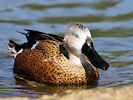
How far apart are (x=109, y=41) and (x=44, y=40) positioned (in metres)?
3.37

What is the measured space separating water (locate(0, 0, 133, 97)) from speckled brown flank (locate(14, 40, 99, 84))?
0.17 metres

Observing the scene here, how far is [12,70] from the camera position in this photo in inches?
373

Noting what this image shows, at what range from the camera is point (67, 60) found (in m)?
8.01

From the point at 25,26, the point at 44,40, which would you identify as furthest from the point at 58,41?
the point at 25,26

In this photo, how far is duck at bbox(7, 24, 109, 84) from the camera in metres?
7.77

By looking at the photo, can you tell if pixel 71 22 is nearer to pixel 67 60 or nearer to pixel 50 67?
pixel 67 60

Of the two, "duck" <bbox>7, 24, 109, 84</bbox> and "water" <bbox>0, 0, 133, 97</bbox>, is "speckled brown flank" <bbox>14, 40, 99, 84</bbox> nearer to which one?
"duck" <bbox>7, 24, 109, 84</bbox>

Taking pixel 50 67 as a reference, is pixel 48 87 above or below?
below

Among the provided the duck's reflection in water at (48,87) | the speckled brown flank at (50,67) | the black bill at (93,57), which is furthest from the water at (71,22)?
the black bill at (93,57)

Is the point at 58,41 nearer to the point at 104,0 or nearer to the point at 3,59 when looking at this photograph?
the point at 3,59

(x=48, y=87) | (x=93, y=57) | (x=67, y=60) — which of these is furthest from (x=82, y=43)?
(x=48, y=87)

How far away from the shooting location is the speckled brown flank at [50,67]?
7902 millimetres

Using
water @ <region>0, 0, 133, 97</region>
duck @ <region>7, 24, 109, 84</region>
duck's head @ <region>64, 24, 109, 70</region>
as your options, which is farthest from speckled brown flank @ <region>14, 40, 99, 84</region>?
duck's head @ <region>64, 24, 109, 70</region>

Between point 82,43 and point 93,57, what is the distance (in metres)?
0.45
